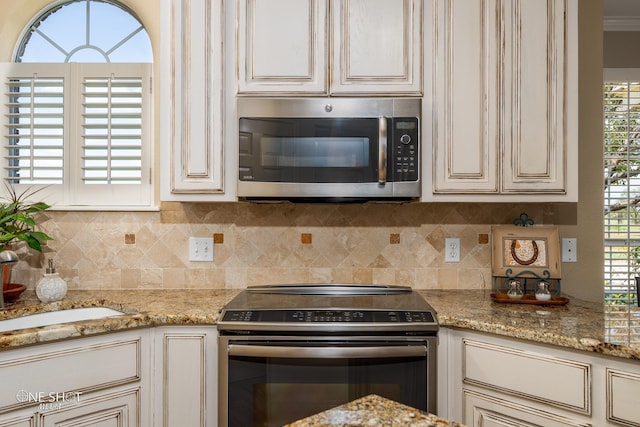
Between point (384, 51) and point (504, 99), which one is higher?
point (384, 51)

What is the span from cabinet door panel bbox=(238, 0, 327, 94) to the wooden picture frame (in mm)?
1146

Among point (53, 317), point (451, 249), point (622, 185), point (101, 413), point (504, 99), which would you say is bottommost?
point (101, 413)

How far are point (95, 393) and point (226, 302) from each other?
60 cm

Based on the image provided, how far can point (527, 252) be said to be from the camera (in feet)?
6.89

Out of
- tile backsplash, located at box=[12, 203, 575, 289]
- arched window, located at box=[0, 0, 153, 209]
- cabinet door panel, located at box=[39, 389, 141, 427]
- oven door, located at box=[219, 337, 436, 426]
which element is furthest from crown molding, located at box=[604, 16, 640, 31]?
cabinet door panel, located at box=[39, 389, 141, 427]

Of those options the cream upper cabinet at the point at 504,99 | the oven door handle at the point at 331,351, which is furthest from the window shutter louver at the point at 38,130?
the cream upper cabinet at the point at 504,99

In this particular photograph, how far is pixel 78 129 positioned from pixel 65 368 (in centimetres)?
133

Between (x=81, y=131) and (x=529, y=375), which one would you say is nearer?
(x=529, y=375)

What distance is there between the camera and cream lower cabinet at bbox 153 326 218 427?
1734 millimetres

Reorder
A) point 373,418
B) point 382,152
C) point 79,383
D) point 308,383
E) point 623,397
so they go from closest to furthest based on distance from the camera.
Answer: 1. point 373,418
2. point 623,397
3. point 79,383
4. point 308,383
5. point 382,152

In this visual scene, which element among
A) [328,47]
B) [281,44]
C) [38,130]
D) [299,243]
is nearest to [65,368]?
[299,243]

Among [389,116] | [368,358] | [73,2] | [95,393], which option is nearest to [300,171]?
[389,116]

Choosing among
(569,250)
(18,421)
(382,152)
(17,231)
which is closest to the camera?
(18,421)

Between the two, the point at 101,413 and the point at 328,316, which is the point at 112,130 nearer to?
the point at 101,413
